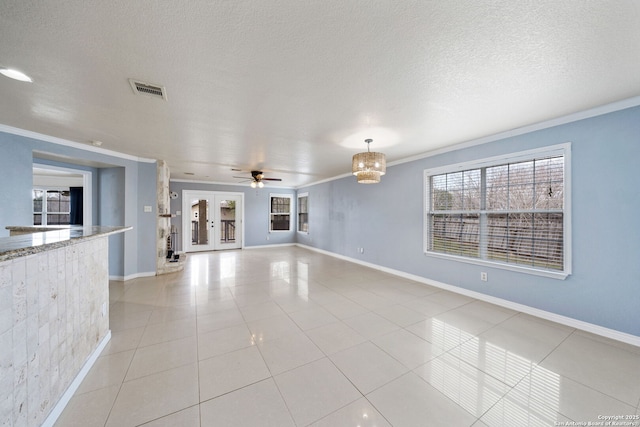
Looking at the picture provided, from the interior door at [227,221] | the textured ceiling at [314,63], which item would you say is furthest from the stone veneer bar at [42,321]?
the interior door at [227,221]

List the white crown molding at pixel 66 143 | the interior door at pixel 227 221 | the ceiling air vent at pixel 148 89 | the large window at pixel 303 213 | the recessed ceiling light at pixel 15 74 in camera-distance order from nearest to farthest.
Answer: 1. the recessed ceiling light at pixel 15 74
2. the ceiling air vent at pixel 148 89
3. the white crown molding at pixel 66 143
4. the interior door at pixel 227 221
5. the large window at pixel 303 213

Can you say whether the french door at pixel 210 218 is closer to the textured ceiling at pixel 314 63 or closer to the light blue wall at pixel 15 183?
the light blue wall at pixel 15 183

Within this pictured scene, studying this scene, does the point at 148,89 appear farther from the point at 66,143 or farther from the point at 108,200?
the point at 108,200

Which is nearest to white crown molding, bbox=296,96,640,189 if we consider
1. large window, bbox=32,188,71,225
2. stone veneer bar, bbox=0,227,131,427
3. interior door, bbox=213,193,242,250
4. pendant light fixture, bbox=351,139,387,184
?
pendant light fixture, bbox=351,139,387,184

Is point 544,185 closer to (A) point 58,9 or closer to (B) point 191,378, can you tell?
(B) point 191,378

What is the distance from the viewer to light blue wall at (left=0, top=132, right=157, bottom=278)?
9.42 ft

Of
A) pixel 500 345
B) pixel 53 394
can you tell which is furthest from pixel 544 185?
pixel 53 394

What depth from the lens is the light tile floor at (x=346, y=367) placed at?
4.89 feet

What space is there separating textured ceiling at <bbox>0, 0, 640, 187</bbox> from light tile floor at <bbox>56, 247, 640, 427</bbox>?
2406 mm

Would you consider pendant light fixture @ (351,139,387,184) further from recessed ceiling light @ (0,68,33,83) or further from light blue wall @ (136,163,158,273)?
light blue wall @ (136,163,158,273)

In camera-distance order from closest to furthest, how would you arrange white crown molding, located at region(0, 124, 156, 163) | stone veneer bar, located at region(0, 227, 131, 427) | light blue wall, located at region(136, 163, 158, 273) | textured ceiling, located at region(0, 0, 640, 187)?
stone veneer bar, located at region(0, 227, 131, 427) → textured ceiling, located at region(0, 0, 640, 187) → white crown molding, located at region(0, 124, 156, 163) → light blue wall, located at region(136, 163, 158, 273)

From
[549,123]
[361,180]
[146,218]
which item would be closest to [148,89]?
[361,180]

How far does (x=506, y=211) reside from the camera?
124 inches

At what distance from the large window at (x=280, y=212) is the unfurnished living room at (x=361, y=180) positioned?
177 inches
